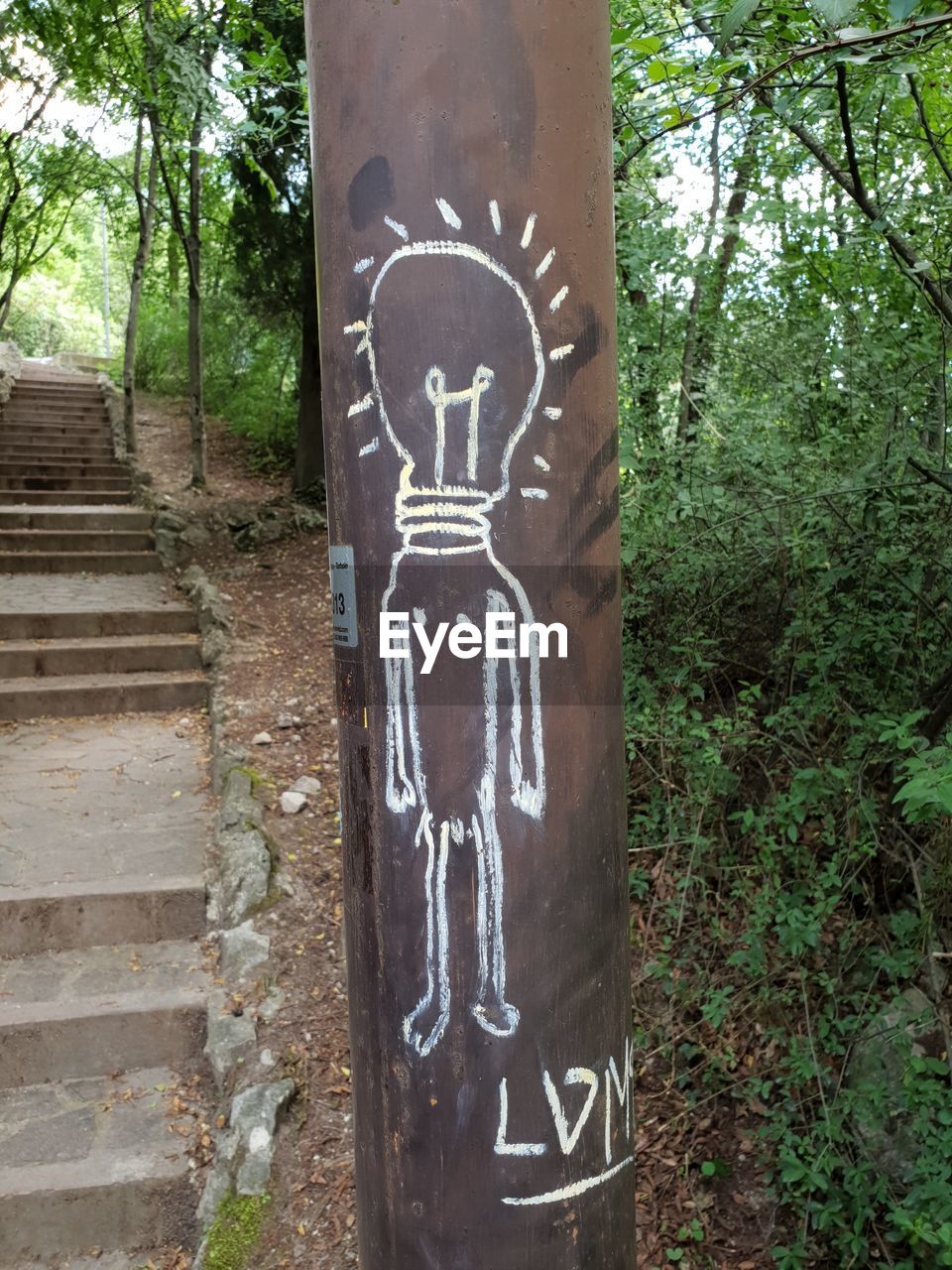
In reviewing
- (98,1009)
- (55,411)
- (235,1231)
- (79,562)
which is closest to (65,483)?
(79,562)

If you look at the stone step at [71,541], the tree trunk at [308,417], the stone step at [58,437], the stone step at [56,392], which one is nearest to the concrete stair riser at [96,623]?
the stone step at [71,541]

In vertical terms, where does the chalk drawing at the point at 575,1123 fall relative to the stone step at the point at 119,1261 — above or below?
above

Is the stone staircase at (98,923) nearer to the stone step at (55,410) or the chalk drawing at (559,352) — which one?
the chalk drawing at (559,352)

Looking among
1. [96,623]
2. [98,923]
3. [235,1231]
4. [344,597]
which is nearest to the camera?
[344,597]

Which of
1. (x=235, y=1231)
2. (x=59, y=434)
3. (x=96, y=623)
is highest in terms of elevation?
(x=59, y=434)

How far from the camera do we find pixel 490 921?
1214mm

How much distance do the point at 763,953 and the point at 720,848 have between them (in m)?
0.56

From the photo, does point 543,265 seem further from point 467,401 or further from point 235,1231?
point 235,1231

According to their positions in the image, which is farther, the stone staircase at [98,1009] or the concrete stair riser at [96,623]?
the concrete stair riser at [96,623]

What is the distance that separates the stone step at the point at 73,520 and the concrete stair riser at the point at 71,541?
10 centimetres

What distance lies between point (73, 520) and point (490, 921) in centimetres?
1008

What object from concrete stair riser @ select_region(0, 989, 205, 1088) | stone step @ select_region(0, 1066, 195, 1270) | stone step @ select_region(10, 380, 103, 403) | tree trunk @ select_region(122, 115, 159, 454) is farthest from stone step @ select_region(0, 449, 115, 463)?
stone step @ select_region(0, 1066, 195, 1270)

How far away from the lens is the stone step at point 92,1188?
3465mm

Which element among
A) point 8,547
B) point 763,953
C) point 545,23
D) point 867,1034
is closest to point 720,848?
point 763,953
